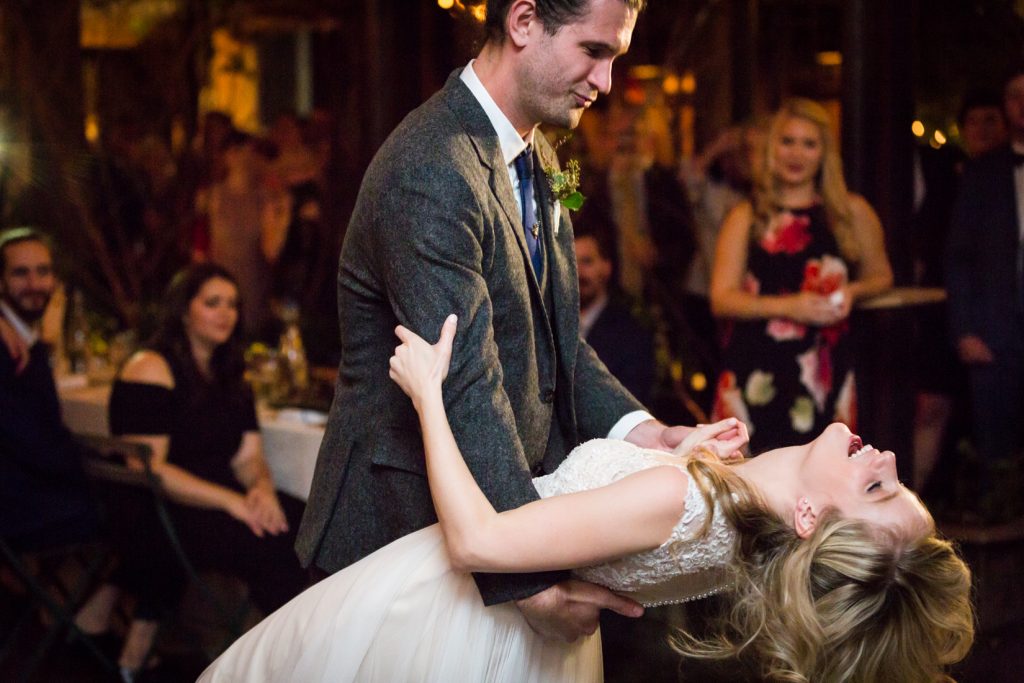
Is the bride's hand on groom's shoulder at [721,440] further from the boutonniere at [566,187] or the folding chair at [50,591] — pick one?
the folding chair at [50,591]

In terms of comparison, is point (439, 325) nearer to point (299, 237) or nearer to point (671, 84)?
point (671, 84)

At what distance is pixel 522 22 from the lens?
72.4 inches

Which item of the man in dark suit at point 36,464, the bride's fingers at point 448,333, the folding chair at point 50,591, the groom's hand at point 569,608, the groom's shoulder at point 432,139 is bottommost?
the folding chair at point 50,591

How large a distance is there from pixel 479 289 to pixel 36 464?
249 cm

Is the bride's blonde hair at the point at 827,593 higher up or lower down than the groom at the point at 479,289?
lower down

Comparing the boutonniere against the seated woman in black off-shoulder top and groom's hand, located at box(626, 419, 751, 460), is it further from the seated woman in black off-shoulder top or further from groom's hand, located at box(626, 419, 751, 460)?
the seated woman in black off-shoulder top

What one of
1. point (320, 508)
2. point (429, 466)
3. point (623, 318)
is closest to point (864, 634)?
point (429, 466)

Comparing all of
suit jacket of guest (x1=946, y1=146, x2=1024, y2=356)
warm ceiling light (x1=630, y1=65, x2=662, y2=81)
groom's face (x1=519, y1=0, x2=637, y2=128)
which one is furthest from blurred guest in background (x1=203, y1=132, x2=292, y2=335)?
groom's face (x1=519, y1=0, x2=637, y2=128)

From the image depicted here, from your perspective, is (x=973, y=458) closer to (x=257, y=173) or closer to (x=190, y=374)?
(x=190, y=374)

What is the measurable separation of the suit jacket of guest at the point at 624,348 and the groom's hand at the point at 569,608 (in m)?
2.38

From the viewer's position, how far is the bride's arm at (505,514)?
1718mm

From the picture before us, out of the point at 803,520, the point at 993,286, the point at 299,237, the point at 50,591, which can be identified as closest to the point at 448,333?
the point at 803,520

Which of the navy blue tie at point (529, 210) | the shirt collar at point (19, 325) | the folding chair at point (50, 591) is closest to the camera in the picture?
the navy blue tie at point (529, 210)

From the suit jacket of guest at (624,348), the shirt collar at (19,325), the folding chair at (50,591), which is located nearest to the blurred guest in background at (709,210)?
the suit jacket of guest at (624,348)
